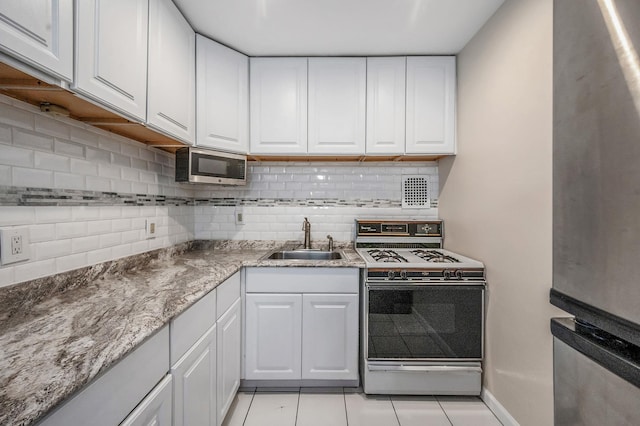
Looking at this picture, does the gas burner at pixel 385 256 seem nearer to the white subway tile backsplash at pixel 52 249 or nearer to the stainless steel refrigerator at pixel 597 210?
the stainless steel refrigerator at pixel 597 210

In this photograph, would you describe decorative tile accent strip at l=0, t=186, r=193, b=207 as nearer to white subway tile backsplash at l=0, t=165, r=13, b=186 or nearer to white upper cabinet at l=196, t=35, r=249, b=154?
white subway tile backsplash at l=0, t=165, r=13, b=186

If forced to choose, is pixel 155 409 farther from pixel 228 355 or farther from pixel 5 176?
pixel 5 176

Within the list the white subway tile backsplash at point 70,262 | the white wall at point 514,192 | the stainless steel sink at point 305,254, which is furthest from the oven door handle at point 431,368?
the white subway tile backsplash at point 70,262

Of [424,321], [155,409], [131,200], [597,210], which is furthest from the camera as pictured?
[424,321]

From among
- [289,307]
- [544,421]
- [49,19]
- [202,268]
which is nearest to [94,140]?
[49,19]

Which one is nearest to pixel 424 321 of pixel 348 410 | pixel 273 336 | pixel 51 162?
pixel 348 410

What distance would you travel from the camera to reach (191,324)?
1.12m

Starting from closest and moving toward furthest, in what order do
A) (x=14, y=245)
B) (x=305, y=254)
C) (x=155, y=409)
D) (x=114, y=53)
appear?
1. (x=155, y=409)
2. (x=14, y=245)
3. (x=114, y=53)
4. (x=305, y=254)

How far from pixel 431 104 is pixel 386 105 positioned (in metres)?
0.34

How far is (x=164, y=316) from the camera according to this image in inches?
35.6

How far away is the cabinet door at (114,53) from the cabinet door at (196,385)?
3.37 feet

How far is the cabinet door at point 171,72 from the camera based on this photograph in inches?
53.8

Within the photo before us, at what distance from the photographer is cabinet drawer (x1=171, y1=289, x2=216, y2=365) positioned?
100cm

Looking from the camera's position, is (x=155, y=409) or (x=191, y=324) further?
(x=191, y=324)
